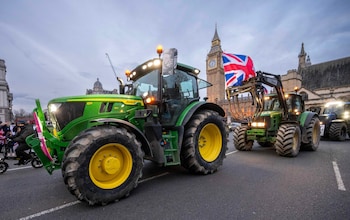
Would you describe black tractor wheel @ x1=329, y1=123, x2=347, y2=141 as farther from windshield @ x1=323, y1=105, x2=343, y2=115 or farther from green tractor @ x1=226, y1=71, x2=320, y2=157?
green tractor @ x1=226, y1=71, x2=320, y2=157

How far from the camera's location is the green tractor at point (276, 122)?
5.52 m

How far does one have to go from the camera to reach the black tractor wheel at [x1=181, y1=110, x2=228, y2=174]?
11.8ft

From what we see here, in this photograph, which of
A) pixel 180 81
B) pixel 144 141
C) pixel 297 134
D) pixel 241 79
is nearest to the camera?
pixel 144 141

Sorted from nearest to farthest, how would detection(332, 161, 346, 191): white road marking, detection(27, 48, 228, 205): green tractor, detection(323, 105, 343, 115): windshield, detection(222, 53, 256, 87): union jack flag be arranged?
detection(27, 48, 228, 205): green tractor → detection(332, 161, 346, 191): white road marking → detection(222, 53, 256, 87): union jack flag → detection(323, 105, 343, 115): windshield

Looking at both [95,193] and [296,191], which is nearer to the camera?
[95,193]

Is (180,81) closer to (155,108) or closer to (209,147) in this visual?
(155,108)

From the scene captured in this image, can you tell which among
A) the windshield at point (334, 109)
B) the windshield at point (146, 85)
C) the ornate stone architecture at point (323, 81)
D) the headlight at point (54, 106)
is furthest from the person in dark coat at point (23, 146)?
the ornate stone architecture at point (323, 81)

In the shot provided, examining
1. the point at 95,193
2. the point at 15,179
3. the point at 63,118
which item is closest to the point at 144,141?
the point at 95,193

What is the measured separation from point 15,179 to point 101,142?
3338 millimetres

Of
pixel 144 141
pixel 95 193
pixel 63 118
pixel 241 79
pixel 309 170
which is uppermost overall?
pixel 241 79

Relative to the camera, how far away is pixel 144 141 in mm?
3051

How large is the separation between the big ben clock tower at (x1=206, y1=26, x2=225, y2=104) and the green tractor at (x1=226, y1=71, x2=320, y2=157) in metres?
58.4

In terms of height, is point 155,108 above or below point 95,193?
above

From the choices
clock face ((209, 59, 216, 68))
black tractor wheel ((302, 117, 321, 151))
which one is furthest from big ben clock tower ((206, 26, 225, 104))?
black tractor wheel ((302, 117, 321, 151))
